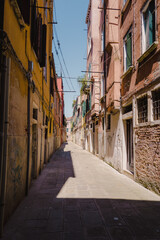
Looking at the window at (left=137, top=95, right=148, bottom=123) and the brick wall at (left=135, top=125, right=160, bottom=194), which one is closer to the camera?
the brick wall at (left=135, top=125, right=160, bottom=194)

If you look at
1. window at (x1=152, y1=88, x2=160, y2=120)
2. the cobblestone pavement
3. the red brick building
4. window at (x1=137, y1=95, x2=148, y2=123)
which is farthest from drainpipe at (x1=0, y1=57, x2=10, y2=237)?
window at (x1=137, y1=95, x2=148, y2=123)

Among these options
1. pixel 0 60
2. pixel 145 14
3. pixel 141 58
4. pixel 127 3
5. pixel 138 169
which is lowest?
pixel 138 169

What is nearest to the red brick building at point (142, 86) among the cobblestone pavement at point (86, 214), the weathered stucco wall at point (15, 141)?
the cobblestone pavement at point (86, 214)

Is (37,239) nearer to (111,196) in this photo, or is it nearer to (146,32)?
(111,196)

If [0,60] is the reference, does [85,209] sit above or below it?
below

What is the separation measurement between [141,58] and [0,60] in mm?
4708

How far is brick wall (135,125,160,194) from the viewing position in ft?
17.0

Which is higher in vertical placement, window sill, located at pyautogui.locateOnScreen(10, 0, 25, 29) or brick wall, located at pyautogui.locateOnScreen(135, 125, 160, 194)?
window sill, located at pyautogui.locateOnScreen(10, 0, 25, 29)

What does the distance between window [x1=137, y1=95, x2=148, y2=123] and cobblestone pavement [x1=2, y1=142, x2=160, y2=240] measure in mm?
2188

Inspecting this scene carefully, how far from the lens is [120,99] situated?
8.80 metres

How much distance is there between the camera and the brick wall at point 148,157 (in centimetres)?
518

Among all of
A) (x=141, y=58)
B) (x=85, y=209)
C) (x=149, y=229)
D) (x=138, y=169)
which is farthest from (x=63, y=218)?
(x=141, y=58)

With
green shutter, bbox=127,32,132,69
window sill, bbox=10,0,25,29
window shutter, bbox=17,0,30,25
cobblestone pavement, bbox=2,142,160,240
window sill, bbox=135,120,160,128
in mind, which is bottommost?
cobblestone pavement, bbox=2,142,160,240

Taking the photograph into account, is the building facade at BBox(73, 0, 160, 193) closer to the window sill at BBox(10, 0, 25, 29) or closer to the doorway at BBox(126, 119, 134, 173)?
the doorway at BBox(126, 119, 134, 173)
